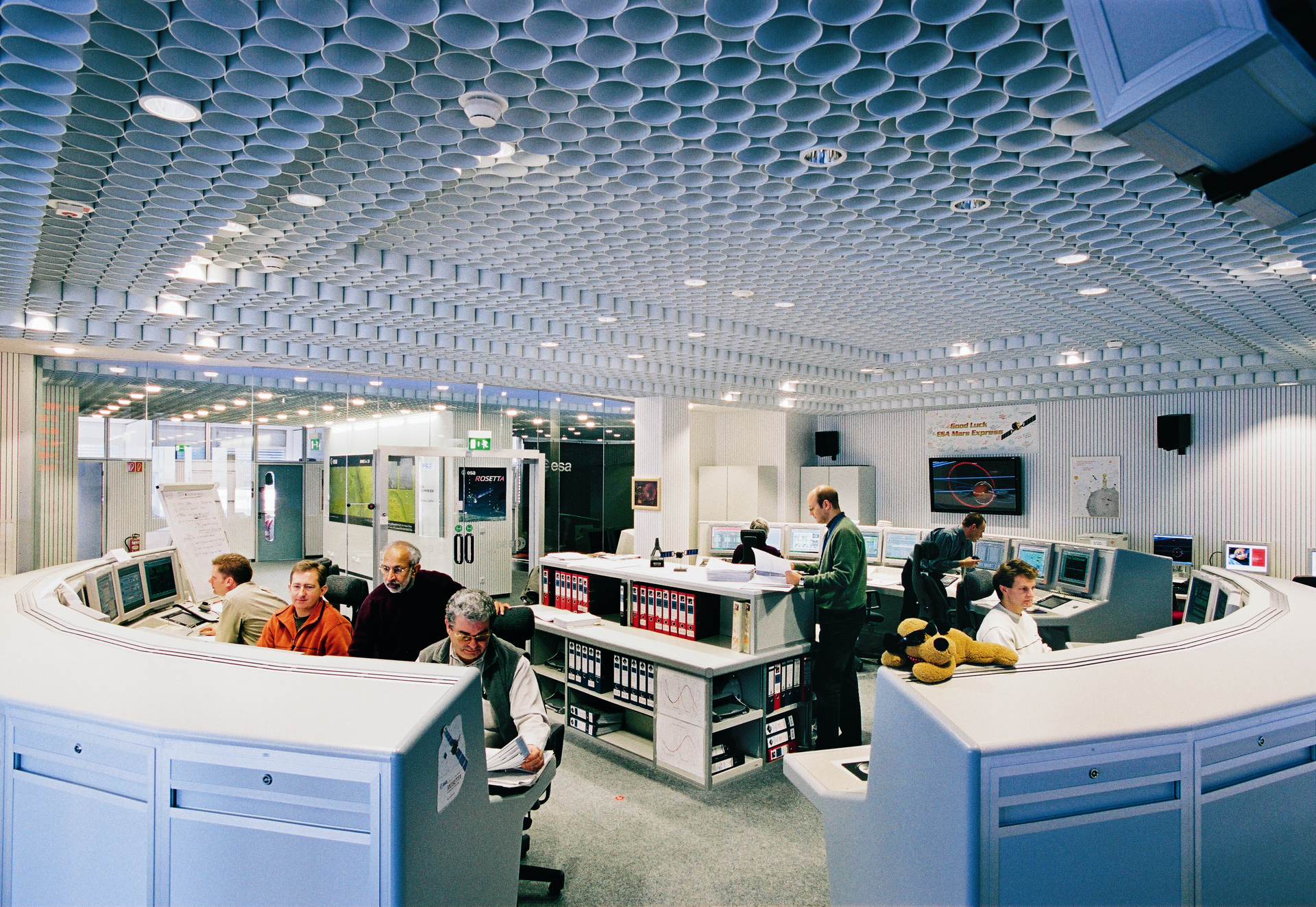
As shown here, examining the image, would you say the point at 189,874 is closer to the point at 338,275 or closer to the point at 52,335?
the point at 338,275

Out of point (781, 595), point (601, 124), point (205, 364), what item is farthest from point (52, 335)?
point (781, 595)

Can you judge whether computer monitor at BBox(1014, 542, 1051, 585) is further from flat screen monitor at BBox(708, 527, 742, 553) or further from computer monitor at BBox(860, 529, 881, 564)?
flat screen monitor at BBox(708, 527, 742, 553)

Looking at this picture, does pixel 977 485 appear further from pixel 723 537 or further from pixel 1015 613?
pixel 1015 613

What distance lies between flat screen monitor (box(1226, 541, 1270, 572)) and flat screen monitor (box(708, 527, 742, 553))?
5.70m

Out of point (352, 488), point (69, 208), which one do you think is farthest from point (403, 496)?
point (69, 208)

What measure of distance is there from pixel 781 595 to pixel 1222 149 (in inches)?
131

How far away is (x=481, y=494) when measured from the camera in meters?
9.58

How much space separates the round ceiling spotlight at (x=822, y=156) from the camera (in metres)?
2.85

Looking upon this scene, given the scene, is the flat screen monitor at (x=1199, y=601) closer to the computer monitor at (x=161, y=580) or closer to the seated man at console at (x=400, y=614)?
the seated man at console at (x=400, y=614)

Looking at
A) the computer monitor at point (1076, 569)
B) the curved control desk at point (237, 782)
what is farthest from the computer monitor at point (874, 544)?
the curved control desk at point (237, 782)

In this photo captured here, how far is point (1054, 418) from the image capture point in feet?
32.4

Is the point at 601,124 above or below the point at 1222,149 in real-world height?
above

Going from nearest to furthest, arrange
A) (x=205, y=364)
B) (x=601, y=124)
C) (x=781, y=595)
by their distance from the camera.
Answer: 1. (x=601, y=124)
2. (x=781, y=595)
3. (x=205, y=364)

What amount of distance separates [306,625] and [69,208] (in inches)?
89.6
